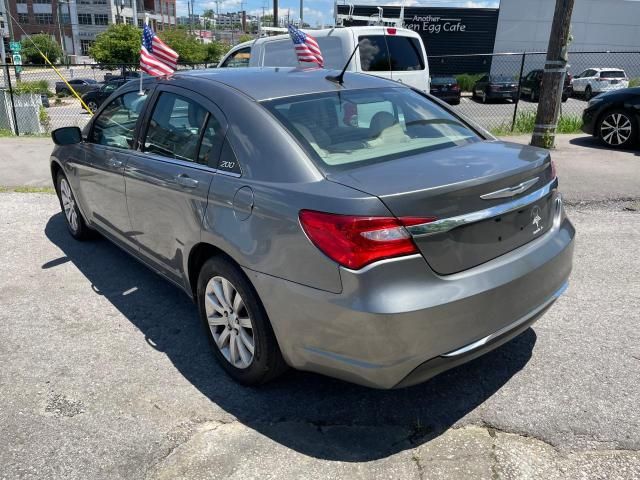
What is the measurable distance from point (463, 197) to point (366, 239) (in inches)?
19.6

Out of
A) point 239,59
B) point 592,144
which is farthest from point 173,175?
point 239,59

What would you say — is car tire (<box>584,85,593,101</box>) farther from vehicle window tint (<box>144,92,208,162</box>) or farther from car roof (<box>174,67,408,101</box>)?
vehicle window tint (<box>144,92,208,162</box>)

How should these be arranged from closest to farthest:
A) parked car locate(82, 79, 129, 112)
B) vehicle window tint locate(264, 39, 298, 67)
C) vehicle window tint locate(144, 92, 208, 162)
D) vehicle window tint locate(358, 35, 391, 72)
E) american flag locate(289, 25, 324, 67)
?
vehicle window tint locate(144, 92, 208, 162), american flag locate(289, 25, 324, 67), vehicle window tint locate(358, 35, 391, 72), vehicle window tint locate(264, 39, 298, 67), parked car locate(82, 79, 129, 112)

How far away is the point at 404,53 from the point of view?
9.75m

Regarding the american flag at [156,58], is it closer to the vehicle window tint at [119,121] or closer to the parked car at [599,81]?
the vehicle window tint at [119,121]

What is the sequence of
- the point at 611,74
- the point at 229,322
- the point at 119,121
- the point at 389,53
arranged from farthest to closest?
the point at 611,74 → the point at 389,53 → the point at 119,121 → the point at 229,322

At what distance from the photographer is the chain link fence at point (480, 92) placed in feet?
48.7

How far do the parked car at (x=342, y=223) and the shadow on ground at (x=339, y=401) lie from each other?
0.17 meters

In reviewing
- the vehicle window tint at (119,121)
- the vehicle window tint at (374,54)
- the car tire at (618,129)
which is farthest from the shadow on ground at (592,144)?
the vehicle window tint at (119,121)

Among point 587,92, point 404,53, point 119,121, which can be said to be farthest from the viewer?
point 587,92

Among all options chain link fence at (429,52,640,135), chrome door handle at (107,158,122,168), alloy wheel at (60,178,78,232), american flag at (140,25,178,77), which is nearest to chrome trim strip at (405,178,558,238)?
chrome door handle at (107,158,122,168)

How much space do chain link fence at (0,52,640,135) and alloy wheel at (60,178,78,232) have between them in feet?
16.9

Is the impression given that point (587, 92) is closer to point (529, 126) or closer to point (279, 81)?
point (529, 126)

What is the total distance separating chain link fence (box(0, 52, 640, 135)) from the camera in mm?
14833
